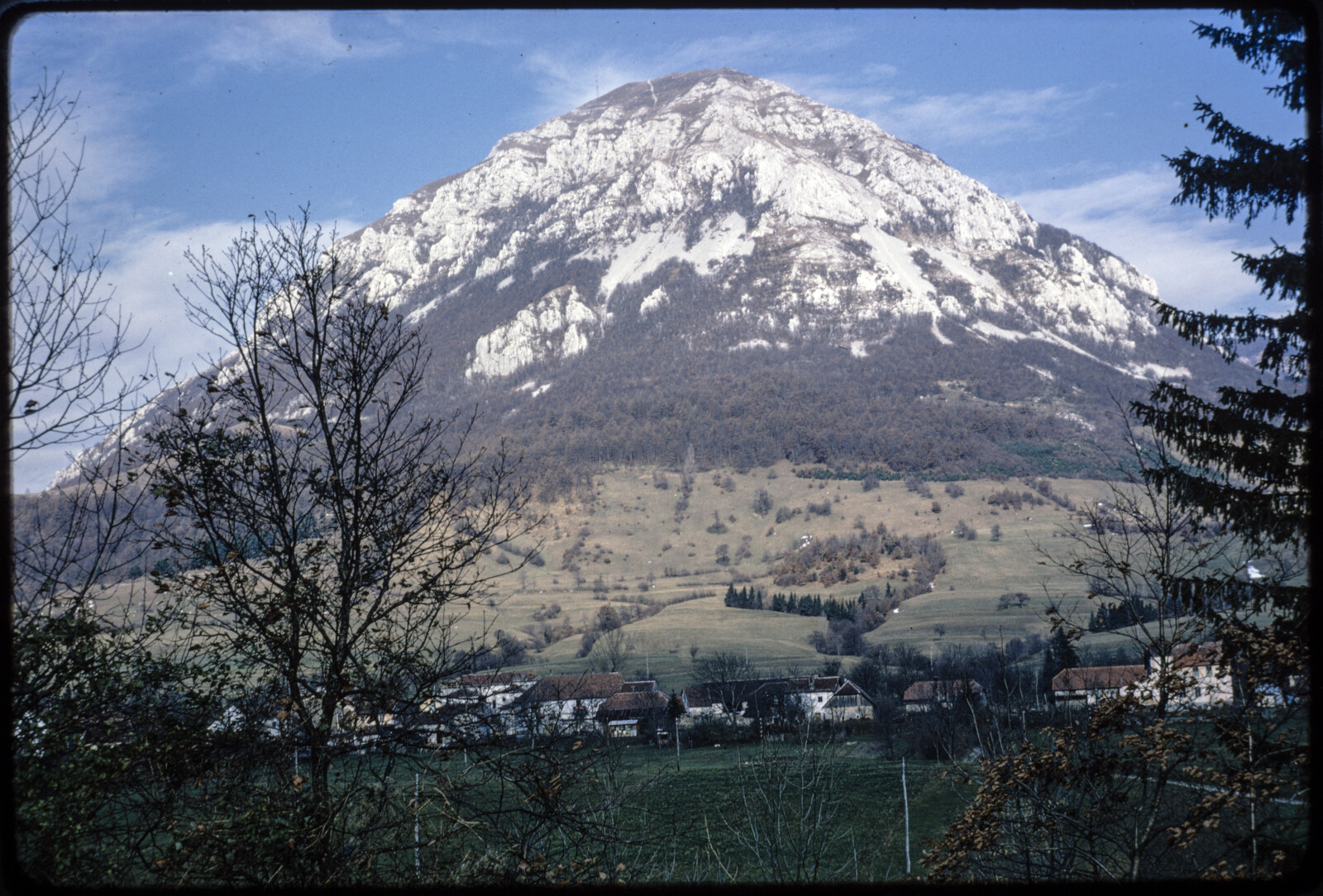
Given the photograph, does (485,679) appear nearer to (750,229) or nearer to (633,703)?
(633,703)

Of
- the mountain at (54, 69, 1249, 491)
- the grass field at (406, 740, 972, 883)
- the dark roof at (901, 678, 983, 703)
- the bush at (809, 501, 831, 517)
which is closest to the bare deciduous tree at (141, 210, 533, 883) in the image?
the grass field at (406, 740, 972, 883)

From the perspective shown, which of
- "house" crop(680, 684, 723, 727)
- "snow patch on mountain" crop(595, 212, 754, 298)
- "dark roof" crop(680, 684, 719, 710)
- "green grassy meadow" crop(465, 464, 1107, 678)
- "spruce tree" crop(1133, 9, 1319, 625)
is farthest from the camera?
"snow patch on mountain" crop(595, 212, 754, 298)

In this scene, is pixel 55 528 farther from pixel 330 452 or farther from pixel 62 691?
pixel 330 452

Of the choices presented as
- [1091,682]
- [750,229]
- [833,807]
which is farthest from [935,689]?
[750,229]

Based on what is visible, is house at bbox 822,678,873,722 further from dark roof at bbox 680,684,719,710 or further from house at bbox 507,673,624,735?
house at bbox 507,673,624,735

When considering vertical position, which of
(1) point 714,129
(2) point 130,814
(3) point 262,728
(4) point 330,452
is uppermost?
(1) point 714,129

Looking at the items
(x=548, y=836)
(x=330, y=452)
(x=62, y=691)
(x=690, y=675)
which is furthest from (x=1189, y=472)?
(x=690, y=675)

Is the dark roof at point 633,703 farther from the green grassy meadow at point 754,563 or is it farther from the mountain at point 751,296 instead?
the mountain at point 751,296

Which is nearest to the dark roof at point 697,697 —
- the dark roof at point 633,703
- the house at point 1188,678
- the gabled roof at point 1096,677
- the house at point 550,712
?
the dark roof at point 633,703
